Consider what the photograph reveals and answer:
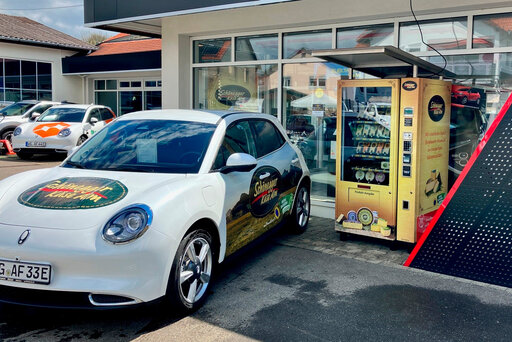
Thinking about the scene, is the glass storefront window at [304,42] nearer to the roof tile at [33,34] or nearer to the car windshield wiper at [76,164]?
the car windshield wiper at [76,164]

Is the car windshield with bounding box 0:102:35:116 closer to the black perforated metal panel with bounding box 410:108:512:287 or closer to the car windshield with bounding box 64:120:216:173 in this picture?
the car windshield with bounding box 64:120:216:173

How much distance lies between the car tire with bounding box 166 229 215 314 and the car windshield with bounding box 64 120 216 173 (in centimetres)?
67

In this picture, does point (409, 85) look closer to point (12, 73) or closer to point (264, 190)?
point (264, 190)

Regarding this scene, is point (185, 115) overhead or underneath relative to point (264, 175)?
overhead

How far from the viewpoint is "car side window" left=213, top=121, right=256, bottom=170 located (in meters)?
4.66

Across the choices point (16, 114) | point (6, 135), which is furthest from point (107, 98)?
point (6, 135)

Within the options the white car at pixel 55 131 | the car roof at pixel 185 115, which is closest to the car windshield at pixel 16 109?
the white car at pixel 55 131

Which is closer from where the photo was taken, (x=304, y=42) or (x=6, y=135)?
(x=304, y=42)

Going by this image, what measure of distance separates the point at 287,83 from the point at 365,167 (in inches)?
114

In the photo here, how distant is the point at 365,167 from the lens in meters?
6.02

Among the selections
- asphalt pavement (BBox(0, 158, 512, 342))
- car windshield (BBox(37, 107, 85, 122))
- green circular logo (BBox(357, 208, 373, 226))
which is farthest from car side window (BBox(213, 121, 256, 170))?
car windshield (BBox(37, 107, 85, 122))

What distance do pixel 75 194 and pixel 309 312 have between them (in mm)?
2063

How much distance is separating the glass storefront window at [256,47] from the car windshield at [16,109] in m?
10.3

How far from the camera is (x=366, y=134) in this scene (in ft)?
19.6
